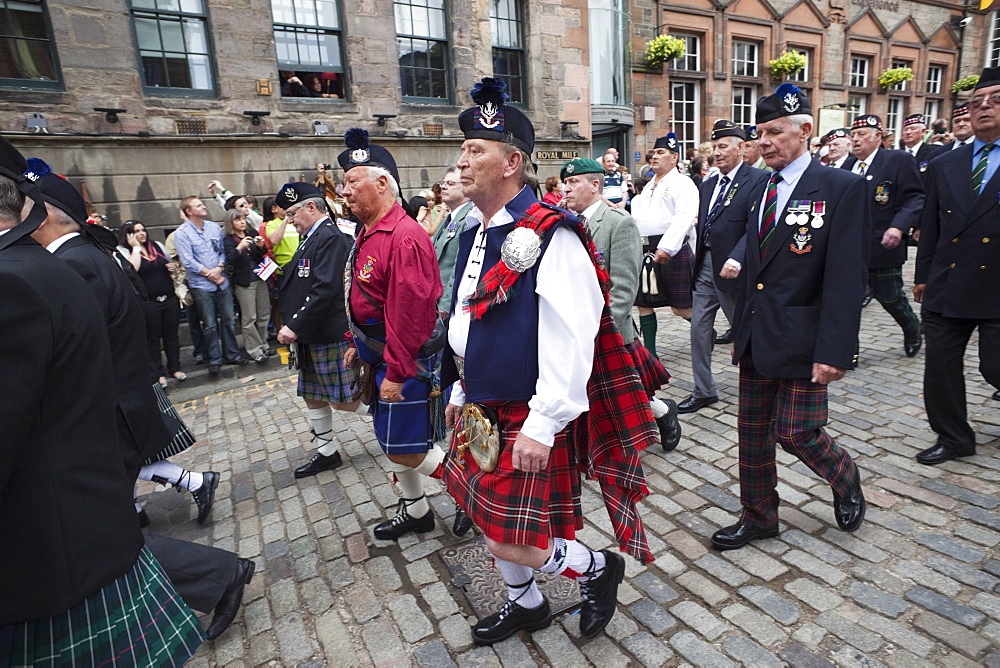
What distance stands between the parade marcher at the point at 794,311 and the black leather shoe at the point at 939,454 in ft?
3.75

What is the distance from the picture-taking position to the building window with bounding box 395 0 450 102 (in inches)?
433

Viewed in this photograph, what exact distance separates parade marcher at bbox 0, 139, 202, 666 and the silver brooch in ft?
4.52

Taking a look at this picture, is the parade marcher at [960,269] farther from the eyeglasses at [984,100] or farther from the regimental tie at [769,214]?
the regimental tie at [769,214]

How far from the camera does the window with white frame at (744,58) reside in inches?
713

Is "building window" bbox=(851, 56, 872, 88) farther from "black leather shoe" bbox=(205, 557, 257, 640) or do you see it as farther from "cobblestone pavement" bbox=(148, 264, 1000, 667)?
"black leather shoe" bbox=(205, 557, 257, 640)

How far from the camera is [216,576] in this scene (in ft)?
9.09

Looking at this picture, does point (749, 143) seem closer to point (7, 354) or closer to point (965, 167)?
point (965, 167)

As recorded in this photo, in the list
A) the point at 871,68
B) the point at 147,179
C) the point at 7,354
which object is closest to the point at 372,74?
the point at 147,179

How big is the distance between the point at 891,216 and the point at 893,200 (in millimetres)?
174

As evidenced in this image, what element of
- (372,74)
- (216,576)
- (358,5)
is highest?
(358,5)

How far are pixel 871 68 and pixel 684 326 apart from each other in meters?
19.8

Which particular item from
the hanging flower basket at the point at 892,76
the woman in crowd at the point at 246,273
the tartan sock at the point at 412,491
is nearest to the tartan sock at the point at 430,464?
the tartan sock at the point at 412,491

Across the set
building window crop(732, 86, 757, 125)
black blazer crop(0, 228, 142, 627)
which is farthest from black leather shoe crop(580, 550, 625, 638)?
building window crop(732, 86, 757, 125)

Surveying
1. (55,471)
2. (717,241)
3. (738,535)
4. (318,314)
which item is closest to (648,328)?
(717,241)
